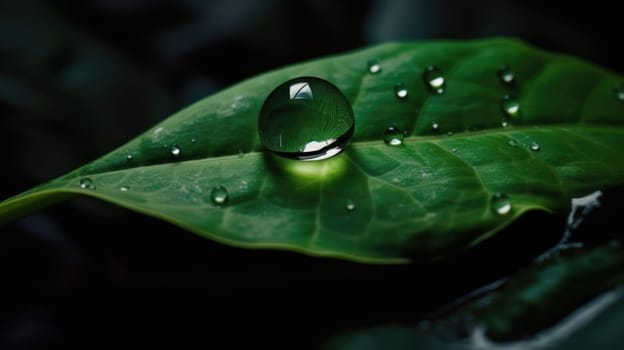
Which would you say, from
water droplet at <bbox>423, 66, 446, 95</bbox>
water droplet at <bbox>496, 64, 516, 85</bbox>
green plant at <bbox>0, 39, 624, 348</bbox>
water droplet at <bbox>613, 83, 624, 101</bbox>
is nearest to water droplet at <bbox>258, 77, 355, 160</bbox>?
Answer: green plant at <bbox>0, 39, 624, 348</bbox>

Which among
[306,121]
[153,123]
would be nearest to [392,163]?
[306,121]

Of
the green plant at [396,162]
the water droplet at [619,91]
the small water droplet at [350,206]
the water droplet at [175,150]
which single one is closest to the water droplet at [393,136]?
the green plant at [396,162]

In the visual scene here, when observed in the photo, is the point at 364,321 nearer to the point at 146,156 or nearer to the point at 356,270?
the point at 356,270

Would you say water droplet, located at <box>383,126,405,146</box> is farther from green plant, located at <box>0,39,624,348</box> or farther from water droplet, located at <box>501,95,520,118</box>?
water droplet, located at <box>501,95,520,118</box>

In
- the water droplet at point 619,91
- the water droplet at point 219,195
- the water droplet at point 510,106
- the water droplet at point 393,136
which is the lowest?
the water droplet at point 219,195

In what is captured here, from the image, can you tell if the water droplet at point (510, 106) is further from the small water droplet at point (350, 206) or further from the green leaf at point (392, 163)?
the small water droplet at point (350, 206)

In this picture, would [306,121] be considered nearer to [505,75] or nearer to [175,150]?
[175,150]
